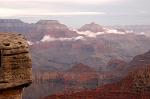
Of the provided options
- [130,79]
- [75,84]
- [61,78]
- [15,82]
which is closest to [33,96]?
[75,84]

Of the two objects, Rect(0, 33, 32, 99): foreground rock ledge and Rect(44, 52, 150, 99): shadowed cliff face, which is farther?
Rect(44, 52, 150, 99): shadowed cliff face

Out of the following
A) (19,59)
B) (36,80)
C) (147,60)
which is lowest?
(36,80)

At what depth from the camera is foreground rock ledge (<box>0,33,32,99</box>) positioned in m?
12.1

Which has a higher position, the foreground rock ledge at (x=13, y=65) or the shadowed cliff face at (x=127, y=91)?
the foreground rock ledge at (x=13, y=65)

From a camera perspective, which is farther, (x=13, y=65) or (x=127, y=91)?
(x=127, y=91)

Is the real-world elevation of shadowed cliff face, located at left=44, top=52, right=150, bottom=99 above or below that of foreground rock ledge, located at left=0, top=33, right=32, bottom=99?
below

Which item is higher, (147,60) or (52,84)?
(147,60)

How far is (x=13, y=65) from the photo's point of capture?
1228cm

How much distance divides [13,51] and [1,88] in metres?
1.23

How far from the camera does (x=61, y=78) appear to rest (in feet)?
584

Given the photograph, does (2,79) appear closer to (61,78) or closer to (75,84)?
(75,84)

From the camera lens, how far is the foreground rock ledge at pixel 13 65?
1209 cm

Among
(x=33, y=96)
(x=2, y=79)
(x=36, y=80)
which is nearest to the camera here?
(x=2, y=79)

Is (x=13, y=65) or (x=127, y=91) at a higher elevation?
(x=13, y=65)
